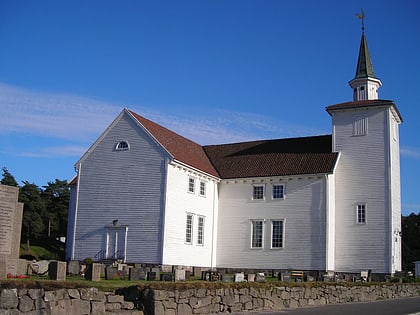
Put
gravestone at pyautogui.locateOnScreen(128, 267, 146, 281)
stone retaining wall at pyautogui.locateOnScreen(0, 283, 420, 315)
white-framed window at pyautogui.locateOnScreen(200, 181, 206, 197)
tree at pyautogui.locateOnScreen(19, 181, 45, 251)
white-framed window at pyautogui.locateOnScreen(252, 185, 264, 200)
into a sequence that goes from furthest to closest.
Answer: tree at pyautogui.locateOnScreen(19, 181, 45, 251), white-framed window at pyautogui.locateOnScreen(252, 185, 264, 200), white-framed window at pyautogui.locateOnScreen(200, 181, 206, 197), gravestone at pyautogui.locateOnScreen(128, 267, 146, 281), stone retaining wall at pyautogui.locateOnScreen(0, 283, 420, 315)

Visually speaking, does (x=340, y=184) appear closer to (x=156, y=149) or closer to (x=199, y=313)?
(x=156, y=149)

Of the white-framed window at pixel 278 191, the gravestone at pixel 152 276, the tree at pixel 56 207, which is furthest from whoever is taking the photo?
the tree at pixel 56 207

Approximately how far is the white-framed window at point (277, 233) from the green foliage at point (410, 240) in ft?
120

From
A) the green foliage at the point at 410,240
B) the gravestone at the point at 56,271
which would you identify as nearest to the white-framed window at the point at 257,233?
the gravestone at the point at 56,271

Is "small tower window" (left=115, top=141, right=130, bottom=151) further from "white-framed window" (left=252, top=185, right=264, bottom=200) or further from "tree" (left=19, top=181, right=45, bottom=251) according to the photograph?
"tree" (left=19, top=181, right=45, bottom=251)

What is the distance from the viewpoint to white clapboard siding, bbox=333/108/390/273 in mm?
42062

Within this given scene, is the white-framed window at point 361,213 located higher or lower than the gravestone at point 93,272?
higher

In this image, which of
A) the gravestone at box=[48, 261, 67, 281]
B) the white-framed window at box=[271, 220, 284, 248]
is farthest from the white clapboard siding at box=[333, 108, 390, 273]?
the gravestone at box=[48, 261, 67, 281]

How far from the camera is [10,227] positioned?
21.2 meters

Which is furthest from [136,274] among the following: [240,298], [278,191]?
[278,191]

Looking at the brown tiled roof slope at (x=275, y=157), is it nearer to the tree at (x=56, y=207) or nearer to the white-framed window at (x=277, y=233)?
the white-framed window at (x=277, y=233)

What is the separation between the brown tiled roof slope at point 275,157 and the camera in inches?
1754

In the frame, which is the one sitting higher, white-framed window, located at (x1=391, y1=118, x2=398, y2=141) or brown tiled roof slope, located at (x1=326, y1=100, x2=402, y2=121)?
brown tiled roof slope, located at (x1=326, y1=100, x2=402, y2=121)

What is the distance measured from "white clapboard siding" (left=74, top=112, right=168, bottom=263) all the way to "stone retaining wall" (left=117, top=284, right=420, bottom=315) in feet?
52.1
